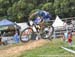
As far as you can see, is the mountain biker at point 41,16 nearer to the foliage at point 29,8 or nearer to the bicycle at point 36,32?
the bicycle at point 36,32

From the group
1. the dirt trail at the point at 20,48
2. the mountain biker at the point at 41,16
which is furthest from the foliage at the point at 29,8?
the mountain biker at the point at 41,16

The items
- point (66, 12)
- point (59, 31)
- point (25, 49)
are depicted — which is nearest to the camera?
point (25, 49)

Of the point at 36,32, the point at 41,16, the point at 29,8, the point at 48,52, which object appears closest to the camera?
the point at 48,52

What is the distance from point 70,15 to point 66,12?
677 millimetres

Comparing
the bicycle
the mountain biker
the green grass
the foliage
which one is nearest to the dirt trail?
the bicycle

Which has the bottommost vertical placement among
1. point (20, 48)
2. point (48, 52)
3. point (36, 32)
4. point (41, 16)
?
point (20, 48)

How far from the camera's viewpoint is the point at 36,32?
17.3 metres

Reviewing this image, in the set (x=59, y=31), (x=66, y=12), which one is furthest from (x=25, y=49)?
(x=66, y=12)

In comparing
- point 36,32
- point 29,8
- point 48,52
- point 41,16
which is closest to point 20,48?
point 36,32

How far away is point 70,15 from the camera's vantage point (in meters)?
34.8

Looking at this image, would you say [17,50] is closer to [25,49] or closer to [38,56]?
[25,49]

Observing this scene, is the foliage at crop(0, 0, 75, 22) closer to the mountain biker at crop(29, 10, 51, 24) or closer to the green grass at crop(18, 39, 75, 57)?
the mountain biker at crop(29, 10, 51, 24)

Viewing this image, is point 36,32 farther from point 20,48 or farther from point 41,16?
point 20,48

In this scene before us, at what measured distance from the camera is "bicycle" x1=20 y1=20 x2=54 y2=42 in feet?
55.0
